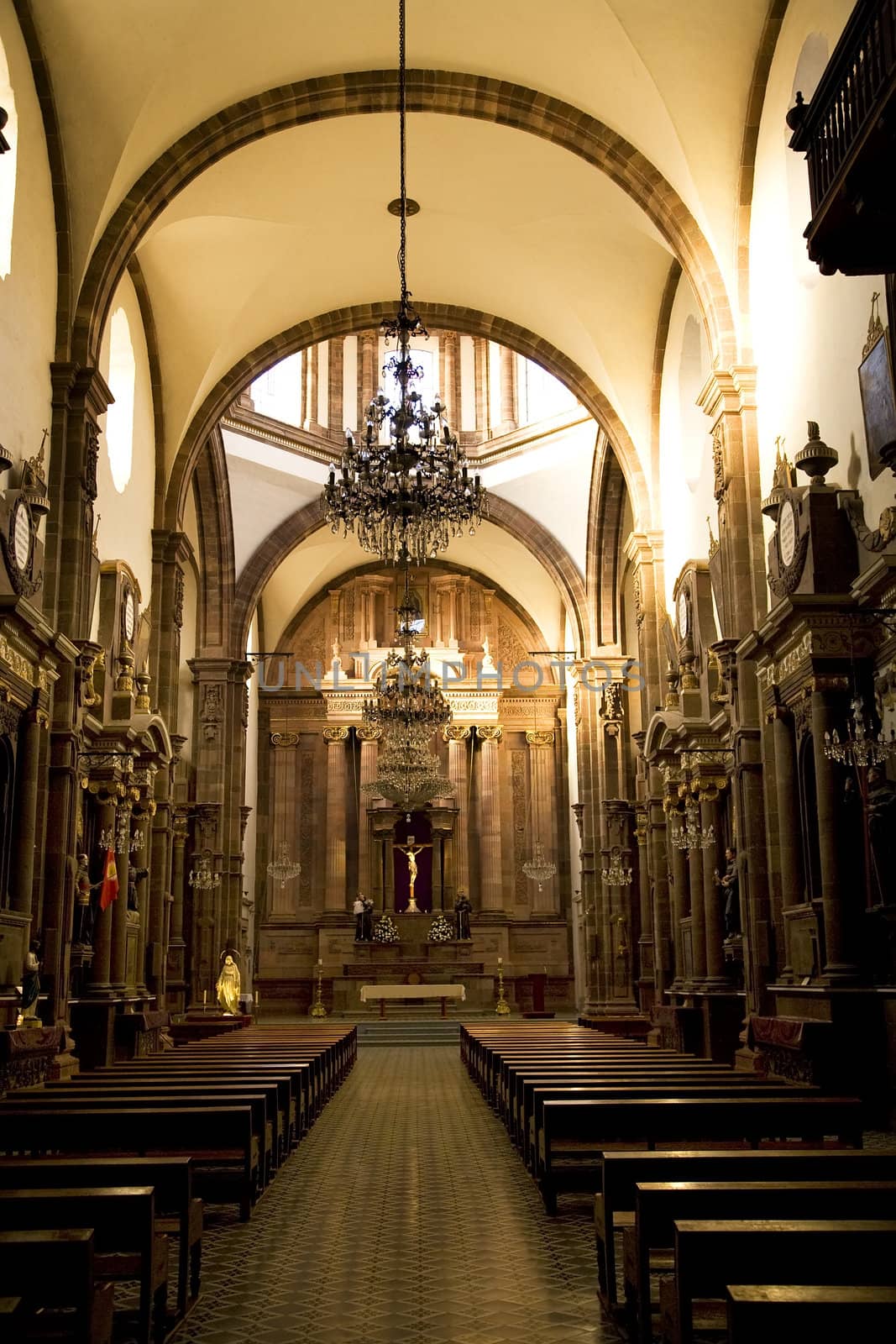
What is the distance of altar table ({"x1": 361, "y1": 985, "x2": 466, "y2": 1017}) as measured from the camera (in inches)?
1027

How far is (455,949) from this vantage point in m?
30.5

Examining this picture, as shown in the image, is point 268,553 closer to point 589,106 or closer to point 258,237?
point 258,237

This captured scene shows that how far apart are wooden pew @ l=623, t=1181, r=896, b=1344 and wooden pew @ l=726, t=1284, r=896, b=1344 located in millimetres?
1245

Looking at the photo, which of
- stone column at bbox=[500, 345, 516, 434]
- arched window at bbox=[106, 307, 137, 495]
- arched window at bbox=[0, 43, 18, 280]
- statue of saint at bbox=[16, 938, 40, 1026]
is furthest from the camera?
stone column at bbox=[500, 345, 516, 434]

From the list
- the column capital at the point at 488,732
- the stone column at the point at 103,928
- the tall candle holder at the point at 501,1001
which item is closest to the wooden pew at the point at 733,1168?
the stone column at the point at 103,928

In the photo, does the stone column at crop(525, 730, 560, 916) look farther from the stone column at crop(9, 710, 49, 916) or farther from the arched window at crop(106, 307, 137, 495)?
the stone column at crop(9, 710, 49, 916)

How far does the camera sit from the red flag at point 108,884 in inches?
592

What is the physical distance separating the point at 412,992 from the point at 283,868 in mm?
5882

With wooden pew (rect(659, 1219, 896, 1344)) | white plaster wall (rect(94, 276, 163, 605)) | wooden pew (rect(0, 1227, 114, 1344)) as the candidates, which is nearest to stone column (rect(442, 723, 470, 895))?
white plaster wall (rect(94, 276, 163, 605))

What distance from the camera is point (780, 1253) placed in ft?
11.5

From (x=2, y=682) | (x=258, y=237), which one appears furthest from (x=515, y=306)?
(x=2, y=682)

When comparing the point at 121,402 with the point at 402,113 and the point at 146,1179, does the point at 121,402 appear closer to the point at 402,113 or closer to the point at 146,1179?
the point at 402,113

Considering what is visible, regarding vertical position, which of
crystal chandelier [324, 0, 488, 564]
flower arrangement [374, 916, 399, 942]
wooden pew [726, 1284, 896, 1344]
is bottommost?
wooden pew [726, 1284, 896, 1344]

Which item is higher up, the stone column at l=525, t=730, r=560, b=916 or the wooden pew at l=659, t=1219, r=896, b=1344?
the stone column at l=525, t=730, r=560, b=916
